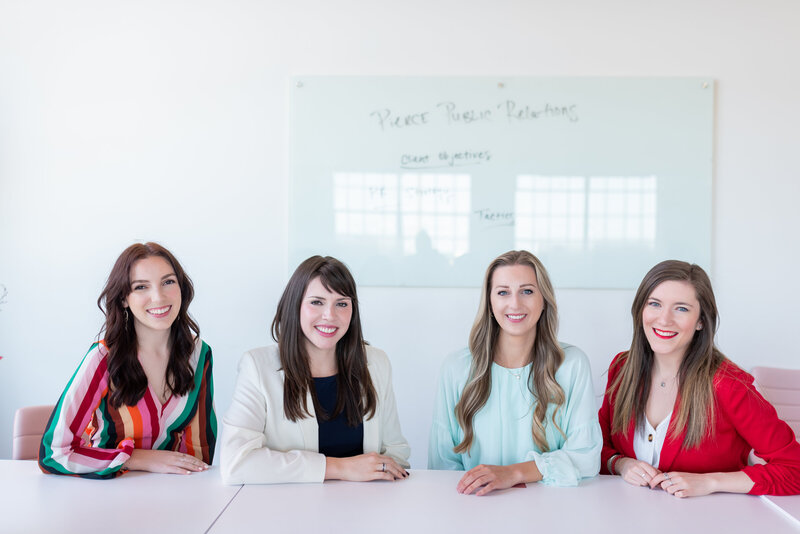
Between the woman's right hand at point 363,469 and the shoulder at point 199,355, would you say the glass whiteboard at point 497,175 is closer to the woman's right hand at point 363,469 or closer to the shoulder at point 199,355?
the shoulder at point 199,355

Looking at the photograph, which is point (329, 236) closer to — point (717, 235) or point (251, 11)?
point (251, 11)

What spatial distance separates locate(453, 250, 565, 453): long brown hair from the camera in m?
1.93

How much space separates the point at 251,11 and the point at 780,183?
9.42 feet

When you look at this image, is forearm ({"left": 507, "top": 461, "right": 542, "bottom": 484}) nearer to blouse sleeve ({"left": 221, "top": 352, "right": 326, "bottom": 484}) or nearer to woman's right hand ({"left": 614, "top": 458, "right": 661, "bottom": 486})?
woman's right hand ({"left": 614, "top": 458, "right": 661, "bottom": 486})

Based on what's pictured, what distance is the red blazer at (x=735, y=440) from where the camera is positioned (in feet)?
5.72

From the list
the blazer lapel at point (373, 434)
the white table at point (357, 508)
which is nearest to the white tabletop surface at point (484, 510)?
the white table at point (357, 508)

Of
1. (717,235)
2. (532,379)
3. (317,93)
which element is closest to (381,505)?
(532,379)

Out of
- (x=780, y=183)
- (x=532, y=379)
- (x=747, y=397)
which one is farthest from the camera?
(x=780, y=183)

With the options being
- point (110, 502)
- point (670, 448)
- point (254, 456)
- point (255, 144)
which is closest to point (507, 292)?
point (670, 448)

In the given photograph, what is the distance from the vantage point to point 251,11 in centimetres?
307

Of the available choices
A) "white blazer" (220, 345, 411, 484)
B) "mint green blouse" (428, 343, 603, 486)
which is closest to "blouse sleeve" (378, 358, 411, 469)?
"white blazer" (220, 345, 411, 484)

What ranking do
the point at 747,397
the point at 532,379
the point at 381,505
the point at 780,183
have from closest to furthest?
1. the point at 381,505
2. the point at 747,397
3. the point at 532,379
4. the point at 780,183

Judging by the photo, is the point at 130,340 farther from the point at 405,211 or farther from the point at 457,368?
the point at 405,211

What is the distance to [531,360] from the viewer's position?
2025 mm
